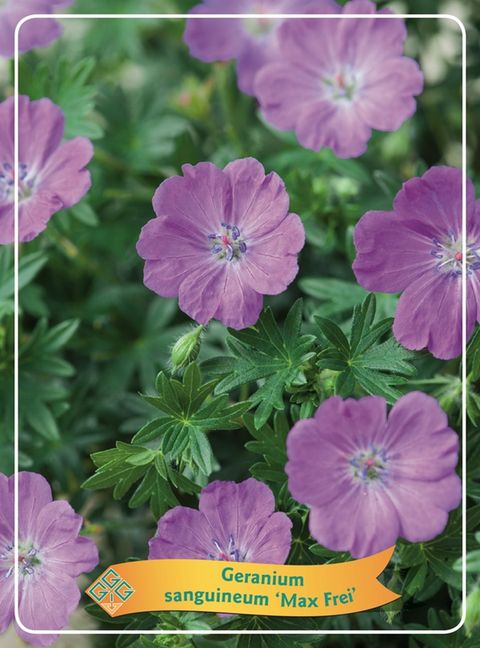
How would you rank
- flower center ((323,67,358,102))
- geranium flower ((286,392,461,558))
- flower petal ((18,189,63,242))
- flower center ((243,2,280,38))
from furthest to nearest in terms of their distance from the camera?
flower center ((243,2,280,38)), flower center ((323,67,358,102)), flower petal ((18,189,63,242)), geranium flower ((286,392,461,558))

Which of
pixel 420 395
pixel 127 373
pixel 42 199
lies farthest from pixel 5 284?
pixel 420 395

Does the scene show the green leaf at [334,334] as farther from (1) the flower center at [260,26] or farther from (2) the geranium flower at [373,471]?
(1) the flower center at [260,26]

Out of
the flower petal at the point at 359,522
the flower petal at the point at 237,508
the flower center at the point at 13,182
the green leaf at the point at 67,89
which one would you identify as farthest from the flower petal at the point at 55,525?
the green leaf at the point at 67,89

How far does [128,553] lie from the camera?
3.97ft

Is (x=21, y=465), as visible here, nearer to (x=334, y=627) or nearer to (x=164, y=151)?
(x=334, y=627)

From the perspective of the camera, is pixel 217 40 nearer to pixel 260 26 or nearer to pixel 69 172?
pixel 260 26

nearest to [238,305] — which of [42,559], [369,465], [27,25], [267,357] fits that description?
[267,357]

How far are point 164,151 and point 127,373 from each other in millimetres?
341

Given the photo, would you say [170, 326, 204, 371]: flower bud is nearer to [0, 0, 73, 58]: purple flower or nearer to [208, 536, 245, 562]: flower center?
[208, 536, 245, 562]: flower center

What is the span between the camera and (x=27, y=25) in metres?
1.08

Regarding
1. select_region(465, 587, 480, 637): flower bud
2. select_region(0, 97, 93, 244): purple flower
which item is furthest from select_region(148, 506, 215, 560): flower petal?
select_region(0, 97, 93, 244): purple flower

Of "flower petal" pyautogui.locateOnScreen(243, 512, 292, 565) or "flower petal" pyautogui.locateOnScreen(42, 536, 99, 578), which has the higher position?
"flower petal" pyautogui.locateOnScreen(243, 512, 292, 565)

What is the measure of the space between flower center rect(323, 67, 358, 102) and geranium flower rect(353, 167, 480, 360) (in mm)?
254

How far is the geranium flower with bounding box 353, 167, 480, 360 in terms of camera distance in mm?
854
